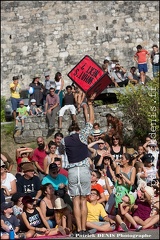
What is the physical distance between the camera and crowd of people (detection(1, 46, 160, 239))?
12.1 m

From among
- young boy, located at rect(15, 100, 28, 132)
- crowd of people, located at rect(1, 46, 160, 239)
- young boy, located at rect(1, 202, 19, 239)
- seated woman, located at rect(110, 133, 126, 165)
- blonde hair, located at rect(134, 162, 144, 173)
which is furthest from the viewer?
young boy, located at rect(15, 100, 28, 132)

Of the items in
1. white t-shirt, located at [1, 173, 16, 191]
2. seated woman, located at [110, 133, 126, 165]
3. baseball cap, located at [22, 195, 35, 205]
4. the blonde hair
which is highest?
seated woman, located at [110, 133, 126, 165]

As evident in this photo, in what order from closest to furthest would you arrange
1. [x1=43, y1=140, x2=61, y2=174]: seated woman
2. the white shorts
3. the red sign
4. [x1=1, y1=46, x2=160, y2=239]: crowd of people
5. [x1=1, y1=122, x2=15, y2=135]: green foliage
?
[x1=1, y1=46, x2=160, y2=239]: crowd of people < the red sign < [x1=43, y1=140, x2=61, y2=174]: seated woman < the white shorts < [x1=1, y1=122, x2=15, y2=135]: green foliage

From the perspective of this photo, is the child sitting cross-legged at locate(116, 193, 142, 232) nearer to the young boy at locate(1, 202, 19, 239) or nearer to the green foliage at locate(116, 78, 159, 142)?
the young boy at locate(1, 202, 19, 239)

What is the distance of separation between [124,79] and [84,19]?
4.76 metres

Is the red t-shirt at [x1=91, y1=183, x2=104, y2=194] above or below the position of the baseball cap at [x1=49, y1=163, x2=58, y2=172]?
below

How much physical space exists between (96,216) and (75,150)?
125 cm

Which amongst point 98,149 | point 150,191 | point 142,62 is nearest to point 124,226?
point 150,191

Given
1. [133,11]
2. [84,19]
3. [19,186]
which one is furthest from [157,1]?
[19,186]

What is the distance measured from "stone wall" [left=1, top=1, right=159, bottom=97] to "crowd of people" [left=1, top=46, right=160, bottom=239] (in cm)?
1010

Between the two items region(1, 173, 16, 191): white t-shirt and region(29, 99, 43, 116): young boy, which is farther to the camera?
region(29, 99, 43, 116): young boy

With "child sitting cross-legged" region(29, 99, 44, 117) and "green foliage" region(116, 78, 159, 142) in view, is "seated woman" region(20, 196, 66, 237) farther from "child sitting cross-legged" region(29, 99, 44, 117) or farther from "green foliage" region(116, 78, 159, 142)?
"child sitting cross-legged" region(29, 99, 44, 117)

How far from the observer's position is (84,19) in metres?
25.8

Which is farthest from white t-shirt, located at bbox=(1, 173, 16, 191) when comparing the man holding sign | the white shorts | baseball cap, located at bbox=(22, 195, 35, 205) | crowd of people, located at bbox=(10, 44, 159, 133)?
the white shorts
